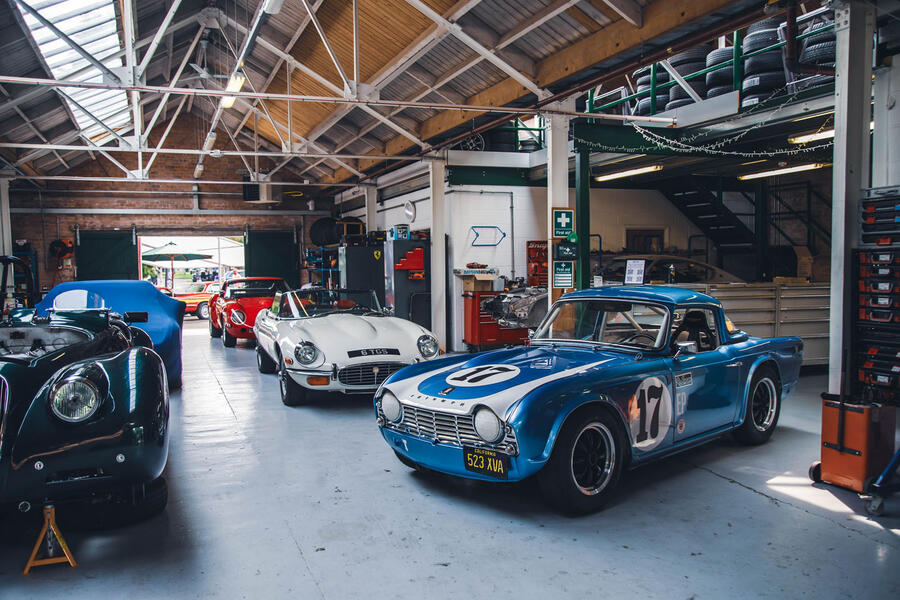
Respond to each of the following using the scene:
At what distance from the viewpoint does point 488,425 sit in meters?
3.48

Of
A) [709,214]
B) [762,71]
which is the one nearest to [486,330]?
[762,71]

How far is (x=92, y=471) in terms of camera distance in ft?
9.68

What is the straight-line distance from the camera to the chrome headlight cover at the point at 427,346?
659 centimetres

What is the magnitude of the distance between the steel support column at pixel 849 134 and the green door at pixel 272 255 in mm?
18897

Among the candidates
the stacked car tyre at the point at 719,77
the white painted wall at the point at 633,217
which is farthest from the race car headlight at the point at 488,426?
the white painted wall at the point at 633,217

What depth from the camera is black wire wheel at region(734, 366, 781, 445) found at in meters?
4.89

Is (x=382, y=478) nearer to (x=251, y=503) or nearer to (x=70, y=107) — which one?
(x=251, y=503)

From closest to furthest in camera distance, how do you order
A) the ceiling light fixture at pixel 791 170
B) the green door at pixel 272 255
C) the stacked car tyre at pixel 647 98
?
1. the stacked car tyre at pixel 647 98
2. the ceiling light fixture at pixel 791 170
3. the green door at pixel 272 255

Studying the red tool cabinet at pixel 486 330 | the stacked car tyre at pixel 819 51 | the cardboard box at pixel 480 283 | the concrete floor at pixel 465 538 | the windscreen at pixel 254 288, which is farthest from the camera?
the windscreen at pixel 254 288

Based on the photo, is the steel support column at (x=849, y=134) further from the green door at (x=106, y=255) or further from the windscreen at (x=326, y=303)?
the green door at (x=106, y=255)

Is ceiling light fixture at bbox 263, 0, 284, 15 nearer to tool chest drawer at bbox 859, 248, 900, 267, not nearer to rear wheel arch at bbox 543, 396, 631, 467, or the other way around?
Result: rear wheel arch at bbox 543, 396, 631, 467

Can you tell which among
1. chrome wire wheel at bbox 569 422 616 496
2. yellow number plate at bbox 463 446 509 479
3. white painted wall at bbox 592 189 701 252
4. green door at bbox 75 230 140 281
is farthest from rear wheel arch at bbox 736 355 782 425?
green door at bbox 75 230 140 281

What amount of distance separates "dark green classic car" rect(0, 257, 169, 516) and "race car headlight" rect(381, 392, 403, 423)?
1.34 m

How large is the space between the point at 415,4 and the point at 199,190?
15.3m
